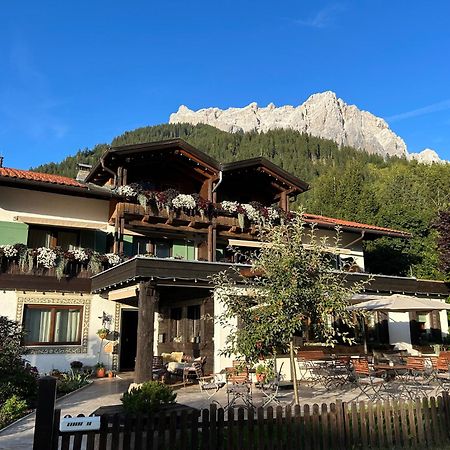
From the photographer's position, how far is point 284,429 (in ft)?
19.2

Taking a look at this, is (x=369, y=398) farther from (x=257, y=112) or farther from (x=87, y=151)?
(x=257, y=112)

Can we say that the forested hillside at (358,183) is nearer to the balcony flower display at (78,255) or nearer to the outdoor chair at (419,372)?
the outdoor chair at (419,372)

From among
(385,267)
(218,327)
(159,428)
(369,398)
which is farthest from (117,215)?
(385,267)

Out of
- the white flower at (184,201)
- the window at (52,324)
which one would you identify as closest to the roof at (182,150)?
the white flower at (184,201)

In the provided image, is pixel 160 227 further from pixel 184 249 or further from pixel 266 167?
pixel 266 167

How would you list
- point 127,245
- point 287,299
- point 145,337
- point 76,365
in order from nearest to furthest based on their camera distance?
point 287,299 < point 145,337 < point 76,365 < point 127,245

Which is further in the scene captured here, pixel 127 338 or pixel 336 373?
pixel 127 338

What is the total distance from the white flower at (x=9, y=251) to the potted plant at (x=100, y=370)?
4606mm

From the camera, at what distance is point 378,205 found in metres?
39.3

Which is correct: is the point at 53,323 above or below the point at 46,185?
below

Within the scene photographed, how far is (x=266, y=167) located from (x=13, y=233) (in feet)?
34.5

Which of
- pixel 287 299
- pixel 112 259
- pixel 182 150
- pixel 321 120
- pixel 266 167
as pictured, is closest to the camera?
pixel 287 299

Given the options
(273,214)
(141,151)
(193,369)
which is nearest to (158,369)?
(193,369)

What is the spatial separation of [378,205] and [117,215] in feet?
91.4
